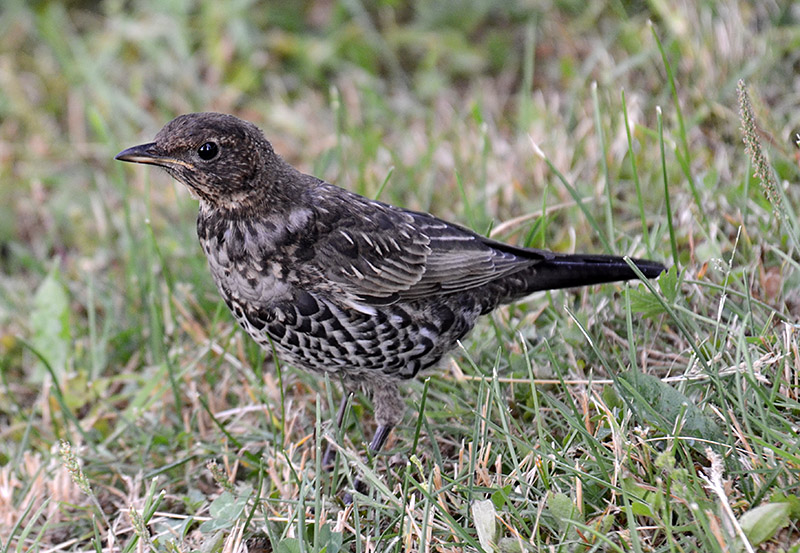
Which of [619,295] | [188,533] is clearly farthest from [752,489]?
[188,533]

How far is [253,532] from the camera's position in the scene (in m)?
3.24

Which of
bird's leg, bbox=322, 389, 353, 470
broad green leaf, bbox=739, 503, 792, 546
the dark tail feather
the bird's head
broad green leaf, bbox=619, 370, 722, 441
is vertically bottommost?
bird's leg, bbox=322, 389, 353, 470

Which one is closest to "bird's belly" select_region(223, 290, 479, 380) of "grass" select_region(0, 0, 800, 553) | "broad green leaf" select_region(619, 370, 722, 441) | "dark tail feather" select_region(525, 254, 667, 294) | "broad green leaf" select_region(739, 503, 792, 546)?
"grass" select_region(0, 0, 800, 553)

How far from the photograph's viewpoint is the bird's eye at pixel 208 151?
338cm

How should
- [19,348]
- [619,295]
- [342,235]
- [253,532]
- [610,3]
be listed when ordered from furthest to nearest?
1. [610,3]
2. [19,348]
3. [619,295]
4. [342,235]
5. [253,532]

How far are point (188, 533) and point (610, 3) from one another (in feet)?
14.8

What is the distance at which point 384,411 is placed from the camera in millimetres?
3559

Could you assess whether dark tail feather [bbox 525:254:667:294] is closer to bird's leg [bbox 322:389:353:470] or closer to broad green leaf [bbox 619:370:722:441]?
broad green leaf [bbox 619:370:722:441]

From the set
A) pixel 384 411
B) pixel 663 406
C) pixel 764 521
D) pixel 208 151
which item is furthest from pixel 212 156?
pixel 764 521

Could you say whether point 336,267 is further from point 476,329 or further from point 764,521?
point 764,521

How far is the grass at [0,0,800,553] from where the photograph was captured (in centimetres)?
291

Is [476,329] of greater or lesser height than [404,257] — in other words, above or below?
below

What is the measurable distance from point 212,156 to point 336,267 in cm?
63

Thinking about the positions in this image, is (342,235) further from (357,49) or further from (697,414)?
(357,49)
